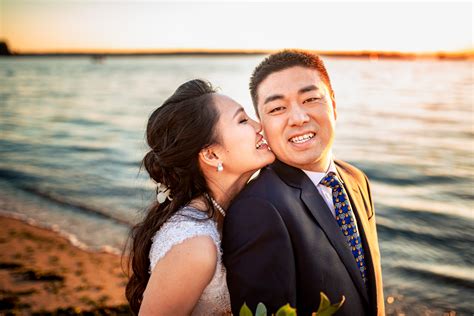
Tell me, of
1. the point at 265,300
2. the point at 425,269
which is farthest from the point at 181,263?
the point at 425,269

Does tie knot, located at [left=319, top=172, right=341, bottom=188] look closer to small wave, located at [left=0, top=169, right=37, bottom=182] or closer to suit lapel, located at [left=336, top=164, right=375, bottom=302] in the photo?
suit lapel, located at [left=336, top=164, right=375, bottom=302]

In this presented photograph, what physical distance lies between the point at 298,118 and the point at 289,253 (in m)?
1.01

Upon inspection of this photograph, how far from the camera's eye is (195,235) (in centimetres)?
282

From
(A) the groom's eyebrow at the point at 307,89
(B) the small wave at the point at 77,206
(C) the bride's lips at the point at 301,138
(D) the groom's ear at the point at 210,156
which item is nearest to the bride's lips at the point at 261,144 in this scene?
(C) the bride's lips at the point at 301,138

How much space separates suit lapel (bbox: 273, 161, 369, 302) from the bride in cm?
37

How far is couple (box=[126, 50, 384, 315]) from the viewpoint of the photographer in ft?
8.42

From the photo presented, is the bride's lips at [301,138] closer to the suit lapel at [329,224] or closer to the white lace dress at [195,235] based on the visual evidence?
the suit lapel at [329,224]

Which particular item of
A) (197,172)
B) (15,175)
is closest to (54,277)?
(197,172)

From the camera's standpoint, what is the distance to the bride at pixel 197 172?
290 cm

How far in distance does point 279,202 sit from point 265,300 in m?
0.53

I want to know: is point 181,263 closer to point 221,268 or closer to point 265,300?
point 221,268

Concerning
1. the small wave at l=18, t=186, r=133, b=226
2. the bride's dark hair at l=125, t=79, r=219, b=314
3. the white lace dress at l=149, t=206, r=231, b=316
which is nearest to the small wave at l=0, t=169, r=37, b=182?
the small wave at l=18, t=186, r=133, b=226

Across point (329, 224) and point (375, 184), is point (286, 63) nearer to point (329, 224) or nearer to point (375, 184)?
point (329, 224)

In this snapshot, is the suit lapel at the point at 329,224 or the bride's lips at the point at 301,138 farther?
the bride's lips at the point at 301,138
